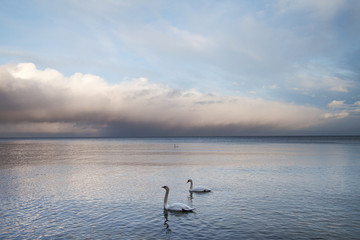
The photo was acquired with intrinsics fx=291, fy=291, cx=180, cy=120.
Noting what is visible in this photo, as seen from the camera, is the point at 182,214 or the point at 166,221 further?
the point at 182,214

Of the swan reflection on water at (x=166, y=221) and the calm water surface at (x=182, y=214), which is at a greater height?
the calm water surface at (x=182, y=214)

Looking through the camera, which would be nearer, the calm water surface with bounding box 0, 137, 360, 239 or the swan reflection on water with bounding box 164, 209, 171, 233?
the calm water surface with bounding box 0, 137, 360, 239

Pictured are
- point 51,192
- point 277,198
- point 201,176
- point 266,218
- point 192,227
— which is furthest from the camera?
point 201,176

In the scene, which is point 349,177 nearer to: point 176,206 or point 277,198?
point 277,198

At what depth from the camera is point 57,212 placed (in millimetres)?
17688

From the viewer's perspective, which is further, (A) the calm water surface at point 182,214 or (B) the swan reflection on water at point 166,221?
(B) the swan reflection on water at point 166,221

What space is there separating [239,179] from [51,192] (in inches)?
695

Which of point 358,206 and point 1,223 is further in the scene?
point 358,206

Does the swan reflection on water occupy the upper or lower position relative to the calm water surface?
lower

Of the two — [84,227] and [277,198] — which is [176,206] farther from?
[277,198]

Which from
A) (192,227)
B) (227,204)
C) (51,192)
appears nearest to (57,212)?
(51,192)

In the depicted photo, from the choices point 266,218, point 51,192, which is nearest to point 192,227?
point 266,218

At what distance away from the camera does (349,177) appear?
30359 millimetres

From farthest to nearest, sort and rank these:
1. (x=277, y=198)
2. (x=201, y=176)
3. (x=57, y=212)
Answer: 1. (x=201, y=176)
2. (x=277, y=198)
3. (x=57, y=212)
